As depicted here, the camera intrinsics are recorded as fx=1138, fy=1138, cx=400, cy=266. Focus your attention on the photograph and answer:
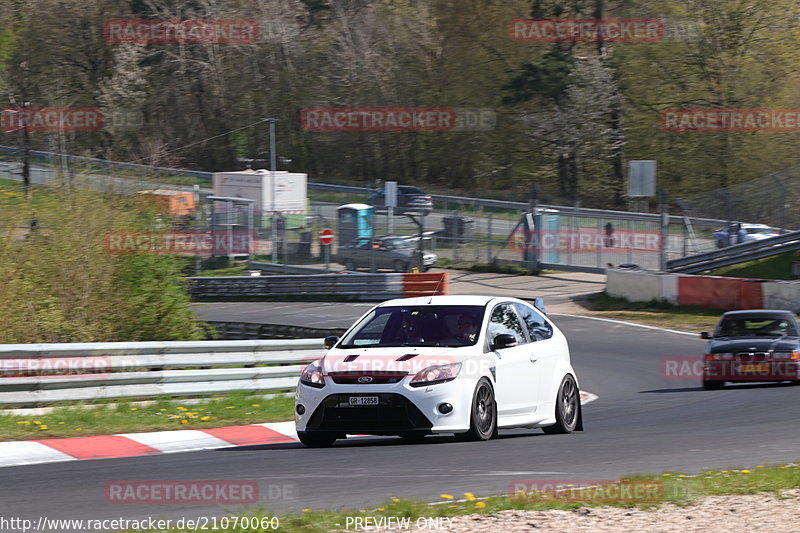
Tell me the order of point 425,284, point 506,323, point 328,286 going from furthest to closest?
point 328,286, point 425,284, point 506,323

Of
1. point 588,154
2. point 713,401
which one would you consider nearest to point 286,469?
point 713,401

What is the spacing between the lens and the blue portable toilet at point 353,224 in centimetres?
4231

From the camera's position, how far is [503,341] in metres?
10.9

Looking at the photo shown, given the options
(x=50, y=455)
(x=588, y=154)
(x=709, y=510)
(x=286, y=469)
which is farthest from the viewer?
(x=588, y=154)

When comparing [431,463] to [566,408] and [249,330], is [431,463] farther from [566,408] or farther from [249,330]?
[249,330]

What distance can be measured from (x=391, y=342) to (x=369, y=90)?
2380 inches

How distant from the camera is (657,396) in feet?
55.9

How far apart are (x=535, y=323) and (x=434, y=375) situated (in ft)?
7.48

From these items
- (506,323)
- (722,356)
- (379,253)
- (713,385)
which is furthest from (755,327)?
(379,253)

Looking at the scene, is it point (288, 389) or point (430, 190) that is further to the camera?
point (430, 190)

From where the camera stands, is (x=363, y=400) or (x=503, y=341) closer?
(x=363, y=400)

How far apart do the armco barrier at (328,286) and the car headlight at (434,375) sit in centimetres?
2372

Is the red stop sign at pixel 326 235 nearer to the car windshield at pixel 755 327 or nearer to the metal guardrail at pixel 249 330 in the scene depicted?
the metal guardrail at pixel 249 330

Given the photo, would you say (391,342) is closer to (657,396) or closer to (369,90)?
(657,396)
